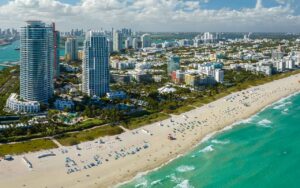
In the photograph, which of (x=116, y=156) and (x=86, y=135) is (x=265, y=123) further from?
(x=86, y=135)

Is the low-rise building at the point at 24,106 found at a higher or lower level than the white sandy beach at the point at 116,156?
higher

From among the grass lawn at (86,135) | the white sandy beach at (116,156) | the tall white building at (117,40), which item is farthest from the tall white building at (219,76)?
the tall white building at (117,40)

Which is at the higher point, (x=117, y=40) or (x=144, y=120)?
(x=117, y=40)

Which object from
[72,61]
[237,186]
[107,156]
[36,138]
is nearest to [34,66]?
[36,138]

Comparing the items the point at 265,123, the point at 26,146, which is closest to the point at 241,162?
the point at 265,123

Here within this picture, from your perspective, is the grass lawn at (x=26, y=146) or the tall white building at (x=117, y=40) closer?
the grass lawn at (x=26, y=146)

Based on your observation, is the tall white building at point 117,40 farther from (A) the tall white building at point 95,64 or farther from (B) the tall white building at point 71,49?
(A) the tall white building at point 95,64

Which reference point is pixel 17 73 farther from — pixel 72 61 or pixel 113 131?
pixel 113 131
